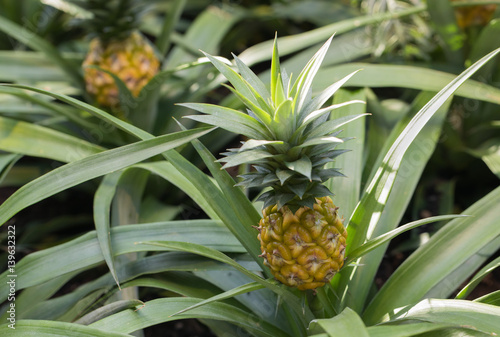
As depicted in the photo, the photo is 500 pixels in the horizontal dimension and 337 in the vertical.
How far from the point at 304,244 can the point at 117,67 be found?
114 cm

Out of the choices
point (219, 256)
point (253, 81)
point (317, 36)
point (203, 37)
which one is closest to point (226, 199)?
point (219, 256)

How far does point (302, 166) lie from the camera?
2.98 ft

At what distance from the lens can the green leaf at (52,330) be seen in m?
0.99

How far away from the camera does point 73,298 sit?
1.35 m

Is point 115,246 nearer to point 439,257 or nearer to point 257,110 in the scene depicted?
point 257,110

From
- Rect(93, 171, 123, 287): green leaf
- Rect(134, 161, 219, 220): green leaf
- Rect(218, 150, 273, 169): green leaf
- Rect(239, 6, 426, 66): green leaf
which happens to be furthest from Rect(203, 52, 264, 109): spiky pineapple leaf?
Rect(239, 6, 426, 66): green leaf

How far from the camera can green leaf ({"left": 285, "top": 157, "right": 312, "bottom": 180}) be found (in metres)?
0.89

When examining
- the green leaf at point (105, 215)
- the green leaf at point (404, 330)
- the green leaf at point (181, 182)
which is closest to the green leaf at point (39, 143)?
the green leaf at point (105, 215)

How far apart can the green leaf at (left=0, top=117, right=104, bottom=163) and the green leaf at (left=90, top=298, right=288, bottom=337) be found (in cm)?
61

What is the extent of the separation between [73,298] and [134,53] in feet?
3.00

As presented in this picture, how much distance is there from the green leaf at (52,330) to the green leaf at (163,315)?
0.04 m

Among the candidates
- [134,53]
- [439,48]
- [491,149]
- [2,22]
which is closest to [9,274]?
[134,53]

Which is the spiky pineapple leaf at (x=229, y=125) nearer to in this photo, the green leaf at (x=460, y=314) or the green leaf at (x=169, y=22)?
the green leaf at (x=460, y=314)

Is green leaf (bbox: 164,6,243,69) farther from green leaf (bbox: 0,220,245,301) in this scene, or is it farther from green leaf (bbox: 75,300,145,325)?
green leaf (bbox: 75,300,145,325)
